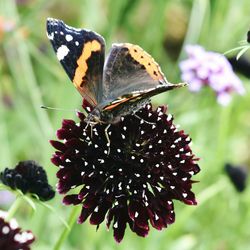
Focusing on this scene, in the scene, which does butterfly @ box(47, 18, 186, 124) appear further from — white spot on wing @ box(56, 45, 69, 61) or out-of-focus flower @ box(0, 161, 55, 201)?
out-of-focus flower @ box(0, 161, 55, 201)

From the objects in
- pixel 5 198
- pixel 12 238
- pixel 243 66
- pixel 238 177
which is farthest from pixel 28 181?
pixel 5 198

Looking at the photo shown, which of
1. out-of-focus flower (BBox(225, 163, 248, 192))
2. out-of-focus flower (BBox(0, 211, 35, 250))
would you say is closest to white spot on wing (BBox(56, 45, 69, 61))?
out-of-focus flower (BBox(0, 211, 35, 250))

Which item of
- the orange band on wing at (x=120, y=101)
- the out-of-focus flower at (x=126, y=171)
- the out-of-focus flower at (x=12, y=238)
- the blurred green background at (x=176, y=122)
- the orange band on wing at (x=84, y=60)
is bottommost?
the blurred green background at (x=176, y=122)

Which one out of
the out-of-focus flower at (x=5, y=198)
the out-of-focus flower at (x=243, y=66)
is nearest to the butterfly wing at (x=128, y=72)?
the out-of-focus flower at (x=243, y=66)

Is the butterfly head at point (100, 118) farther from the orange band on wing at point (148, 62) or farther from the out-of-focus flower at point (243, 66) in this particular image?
the out-of-focus flower at point (243, 66)

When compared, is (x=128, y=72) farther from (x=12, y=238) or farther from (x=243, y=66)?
(x=243, y=66)

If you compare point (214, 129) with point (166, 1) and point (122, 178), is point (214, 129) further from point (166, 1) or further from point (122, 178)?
point (122, 178)

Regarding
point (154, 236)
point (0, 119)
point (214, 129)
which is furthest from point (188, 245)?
point (0, 119)
